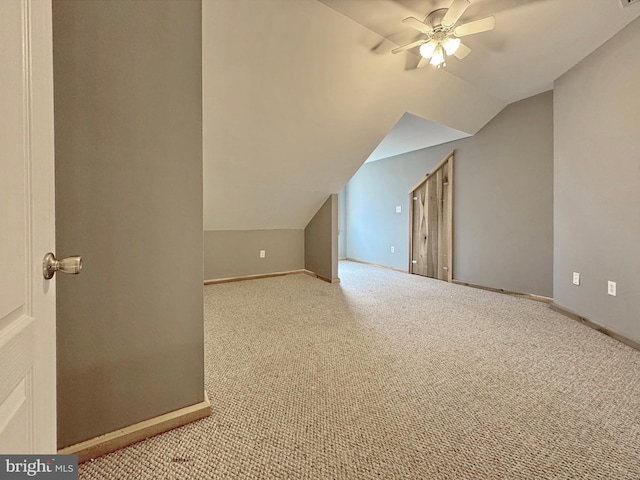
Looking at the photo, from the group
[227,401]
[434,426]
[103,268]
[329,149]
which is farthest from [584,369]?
[329,149]

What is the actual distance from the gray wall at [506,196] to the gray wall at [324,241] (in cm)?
170

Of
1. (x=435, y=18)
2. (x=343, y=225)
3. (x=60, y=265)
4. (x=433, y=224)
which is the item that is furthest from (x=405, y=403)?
(x=343, y=225)

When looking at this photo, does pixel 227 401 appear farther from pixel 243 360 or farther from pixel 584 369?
pixel 584 369

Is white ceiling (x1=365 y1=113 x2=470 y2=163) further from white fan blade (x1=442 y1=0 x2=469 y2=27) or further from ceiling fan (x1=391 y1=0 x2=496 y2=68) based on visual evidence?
white fan blade (x1=442 y1=0 x2=469 y2=27)

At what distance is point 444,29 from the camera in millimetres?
2115

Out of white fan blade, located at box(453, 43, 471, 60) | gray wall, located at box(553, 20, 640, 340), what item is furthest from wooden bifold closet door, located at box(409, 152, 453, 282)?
white fan blade, located at box(453, 43, 471, 60)

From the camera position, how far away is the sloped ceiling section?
85.0 inches

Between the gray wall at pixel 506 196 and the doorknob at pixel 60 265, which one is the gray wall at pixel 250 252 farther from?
the doorknob at pixel 60 265

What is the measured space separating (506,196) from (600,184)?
1273mm

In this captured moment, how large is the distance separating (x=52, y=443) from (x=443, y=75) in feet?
12.2

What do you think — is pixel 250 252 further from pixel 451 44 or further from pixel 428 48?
pixel 451 44

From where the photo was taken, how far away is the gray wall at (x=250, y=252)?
426 centimetres

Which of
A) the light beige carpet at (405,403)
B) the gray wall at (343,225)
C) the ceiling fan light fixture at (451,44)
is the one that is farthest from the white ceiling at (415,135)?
the light beige carpet at (405,403)

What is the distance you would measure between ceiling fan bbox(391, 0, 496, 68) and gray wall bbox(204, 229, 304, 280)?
10.5 ft
